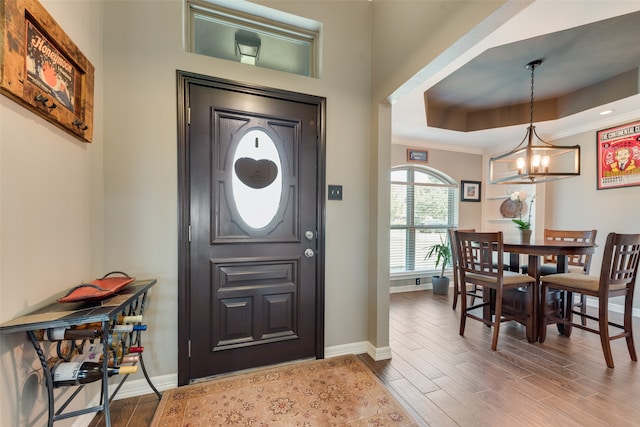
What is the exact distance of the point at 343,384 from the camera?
73.7 inches

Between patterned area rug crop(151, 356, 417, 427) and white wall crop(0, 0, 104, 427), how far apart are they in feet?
1.92

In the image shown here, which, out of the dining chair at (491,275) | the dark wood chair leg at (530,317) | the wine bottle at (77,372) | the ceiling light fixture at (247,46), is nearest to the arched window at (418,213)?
the dining chair at (491,275)

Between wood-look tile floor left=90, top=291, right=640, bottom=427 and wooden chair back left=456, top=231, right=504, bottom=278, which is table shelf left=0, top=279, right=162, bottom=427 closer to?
wood-look tile floor left=90, top=291, right=640, bottom=427

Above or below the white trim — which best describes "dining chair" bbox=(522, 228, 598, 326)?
above

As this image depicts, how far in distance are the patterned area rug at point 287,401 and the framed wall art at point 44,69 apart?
1691 mm

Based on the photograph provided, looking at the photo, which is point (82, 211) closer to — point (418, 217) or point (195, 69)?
point (195, 69)

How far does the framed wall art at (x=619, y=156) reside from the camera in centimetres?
325

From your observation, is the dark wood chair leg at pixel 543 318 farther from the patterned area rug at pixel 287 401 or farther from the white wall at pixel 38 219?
the white wall at pixel 38 219

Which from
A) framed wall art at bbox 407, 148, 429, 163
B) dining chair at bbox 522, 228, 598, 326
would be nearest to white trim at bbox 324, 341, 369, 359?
dining chair at bbox 522, 228, 598, 326

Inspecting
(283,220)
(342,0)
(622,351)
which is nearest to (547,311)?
(622,351)

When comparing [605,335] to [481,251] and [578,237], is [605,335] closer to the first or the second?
[481,251]

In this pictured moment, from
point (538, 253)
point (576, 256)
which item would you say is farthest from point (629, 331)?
point (576, 256)

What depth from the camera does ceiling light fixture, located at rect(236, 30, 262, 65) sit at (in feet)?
6.90

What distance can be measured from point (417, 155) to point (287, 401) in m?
4.02
